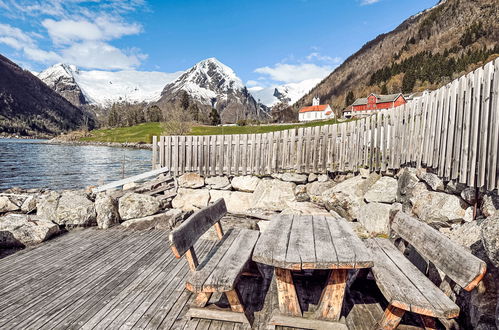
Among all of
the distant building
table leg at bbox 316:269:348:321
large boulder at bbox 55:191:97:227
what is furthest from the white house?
table leg at bbox 316:269:348:321

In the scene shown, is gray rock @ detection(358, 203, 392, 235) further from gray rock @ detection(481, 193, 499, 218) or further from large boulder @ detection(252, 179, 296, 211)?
gray rock @ detection(481, 193, 499, 218)

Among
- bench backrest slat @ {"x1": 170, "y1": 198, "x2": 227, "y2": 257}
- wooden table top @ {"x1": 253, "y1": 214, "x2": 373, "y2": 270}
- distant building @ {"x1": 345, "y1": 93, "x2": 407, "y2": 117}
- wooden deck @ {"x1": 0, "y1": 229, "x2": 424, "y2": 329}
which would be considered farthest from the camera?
distant building @ {"x1": 345, "y1": 93, "x2": 407, "y2": 117}

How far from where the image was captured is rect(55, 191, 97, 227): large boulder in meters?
6.81

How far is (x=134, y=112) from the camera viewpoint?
112688 millimetres

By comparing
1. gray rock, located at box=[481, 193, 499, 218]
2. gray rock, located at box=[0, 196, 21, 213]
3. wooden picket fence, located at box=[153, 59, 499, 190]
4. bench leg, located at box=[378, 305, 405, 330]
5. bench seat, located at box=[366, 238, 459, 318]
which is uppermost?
wooden picket fence, located at box=[153, 59, 499, 190]

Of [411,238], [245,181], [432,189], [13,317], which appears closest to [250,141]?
[245,181]

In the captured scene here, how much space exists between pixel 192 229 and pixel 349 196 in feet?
13.9

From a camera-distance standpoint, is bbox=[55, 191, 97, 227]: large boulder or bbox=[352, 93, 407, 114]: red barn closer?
bbox=[55, 191, 97, 227]: large boulder

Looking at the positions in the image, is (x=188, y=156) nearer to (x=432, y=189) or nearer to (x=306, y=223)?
(x=306, y=223)

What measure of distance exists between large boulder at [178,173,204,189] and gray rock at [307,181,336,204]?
3125mm

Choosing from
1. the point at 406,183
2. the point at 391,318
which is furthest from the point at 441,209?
the point at 391,318

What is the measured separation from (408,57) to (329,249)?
13839cm

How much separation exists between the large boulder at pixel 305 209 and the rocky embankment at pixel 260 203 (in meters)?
0.02

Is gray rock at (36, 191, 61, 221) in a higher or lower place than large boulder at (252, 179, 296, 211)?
lower
